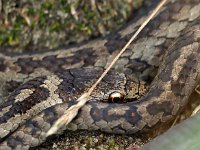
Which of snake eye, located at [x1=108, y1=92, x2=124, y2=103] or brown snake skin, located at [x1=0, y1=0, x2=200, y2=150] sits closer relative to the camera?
brown snake skin, located at [x1=0, y1=0, x2=200, y2=150]

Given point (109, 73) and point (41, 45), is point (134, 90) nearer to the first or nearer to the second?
point (109, 73)

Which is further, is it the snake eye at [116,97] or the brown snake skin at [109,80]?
the snake eye at [116,97]

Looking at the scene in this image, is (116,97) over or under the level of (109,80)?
under

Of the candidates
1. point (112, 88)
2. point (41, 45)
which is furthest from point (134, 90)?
point (41, 45)

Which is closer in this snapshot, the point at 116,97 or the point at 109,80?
the point at 116,97
